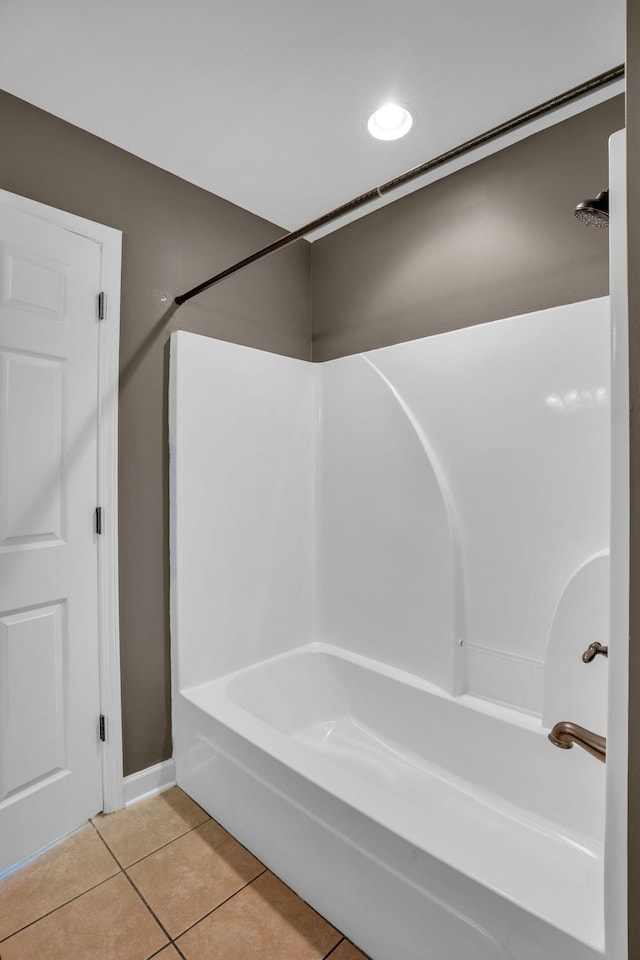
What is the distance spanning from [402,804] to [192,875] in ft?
2.63

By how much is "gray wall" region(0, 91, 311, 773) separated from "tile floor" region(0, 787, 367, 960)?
336mm

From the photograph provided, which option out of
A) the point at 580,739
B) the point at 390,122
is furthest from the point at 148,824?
the point at 390,122

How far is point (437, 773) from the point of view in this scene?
1.94 meters

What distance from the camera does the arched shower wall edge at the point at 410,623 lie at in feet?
4.15

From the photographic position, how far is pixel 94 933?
1.44 meters

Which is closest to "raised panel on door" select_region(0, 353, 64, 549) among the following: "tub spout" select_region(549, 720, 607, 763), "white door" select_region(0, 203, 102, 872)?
"white door" select_region(0, 203, 102, 872)

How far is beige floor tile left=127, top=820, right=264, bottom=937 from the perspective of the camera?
152 cm

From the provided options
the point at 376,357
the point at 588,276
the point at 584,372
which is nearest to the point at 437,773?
the point at 584,372

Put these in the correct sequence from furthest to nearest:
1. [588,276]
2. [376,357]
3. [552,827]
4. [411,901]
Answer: [376,357], [588,276], [552,827], [411,901]

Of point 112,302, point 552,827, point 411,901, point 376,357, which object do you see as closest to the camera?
point 411,901

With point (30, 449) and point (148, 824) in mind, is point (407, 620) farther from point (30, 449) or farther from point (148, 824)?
point (30, 449)

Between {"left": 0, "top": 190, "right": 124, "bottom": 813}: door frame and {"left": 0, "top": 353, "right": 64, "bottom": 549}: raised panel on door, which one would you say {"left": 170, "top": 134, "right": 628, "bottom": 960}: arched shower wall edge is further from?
{"left": 0, "top": 353, "right": 64, "bottom": 549}: raised panel on door

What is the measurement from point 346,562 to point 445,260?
1.44 m

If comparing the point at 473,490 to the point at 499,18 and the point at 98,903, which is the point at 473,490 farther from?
the point at 98,903
